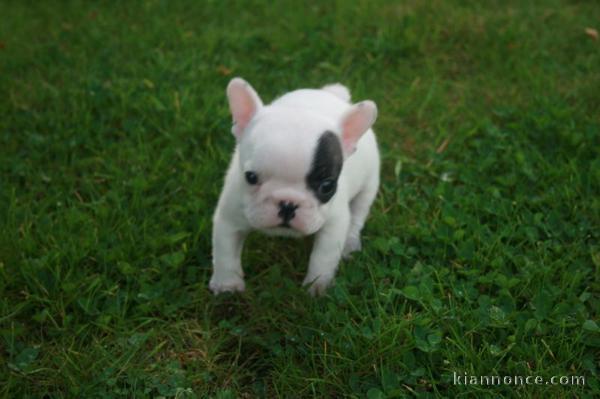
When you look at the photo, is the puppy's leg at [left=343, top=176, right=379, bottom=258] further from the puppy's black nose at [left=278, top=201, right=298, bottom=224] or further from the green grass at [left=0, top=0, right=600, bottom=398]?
the puppy's black nose at [left=278, top=201, right=298, bottom=224]

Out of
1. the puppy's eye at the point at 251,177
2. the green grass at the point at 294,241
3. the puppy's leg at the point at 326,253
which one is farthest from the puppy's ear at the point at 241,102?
the green grass at the point at 294,241

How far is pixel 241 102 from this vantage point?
2473mm

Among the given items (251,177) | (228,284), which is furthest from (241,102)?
(228,284)

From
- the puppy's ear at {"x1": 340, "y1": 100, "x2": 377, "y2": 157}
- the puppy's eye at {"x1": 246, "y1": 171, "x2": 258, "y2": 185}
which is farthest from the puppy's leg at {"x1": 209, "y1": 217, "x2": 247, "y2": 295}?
the puppy's ear at {"x1": 340, "y1": 100, "x2": 377, "y2": 157}

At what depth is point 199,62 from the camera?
4.31 meters

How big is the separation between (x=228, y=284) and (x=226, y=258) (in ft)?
0.39

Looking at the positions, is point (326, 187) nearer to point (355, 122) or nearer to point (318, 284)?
point (355, 122)

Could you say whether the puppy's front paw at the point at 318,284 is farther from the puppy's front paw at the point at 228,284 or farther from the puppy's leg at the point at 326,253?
the puppy's front paw at the point at 228,284

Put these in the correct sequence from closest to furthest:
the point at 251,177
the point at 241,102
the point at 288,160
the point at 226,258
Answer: the point at 288,160
the point at 251,177
the point at 241,102
the point at 226,258

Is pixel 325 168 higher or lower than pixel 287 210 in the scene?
higher

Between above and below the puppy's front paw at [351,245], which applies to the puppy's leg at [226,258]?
above

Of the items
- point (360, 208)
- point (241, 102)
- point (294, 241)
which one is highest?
point (241, 102)

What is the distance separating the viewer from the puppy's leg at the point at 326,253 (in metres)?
2.66

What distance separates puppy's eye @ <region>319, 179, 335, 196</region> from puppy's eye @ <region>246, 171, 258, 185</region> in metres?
0.23
